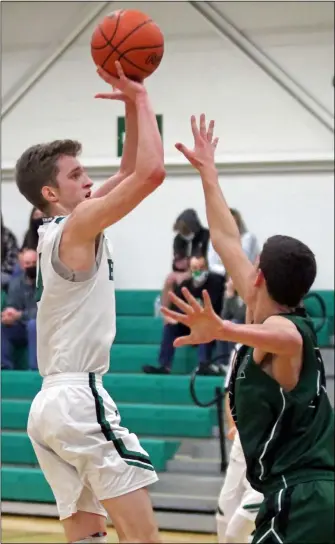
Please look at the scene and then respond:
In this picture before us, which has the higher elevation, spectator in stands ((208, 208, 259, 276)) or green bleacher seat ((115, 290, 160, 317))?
spectator in stands ((208, 208, 259, 276))

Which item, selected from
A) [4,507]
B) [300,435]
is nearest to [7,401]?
[4,507]

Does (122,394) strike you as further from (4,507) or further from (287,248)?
(287,248)

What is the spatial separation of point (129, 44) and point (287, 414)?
1.39 meters

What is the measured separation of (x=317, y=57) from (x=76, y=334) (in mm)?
6977

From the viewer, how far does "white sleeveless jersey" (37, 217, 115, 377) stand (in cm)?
288

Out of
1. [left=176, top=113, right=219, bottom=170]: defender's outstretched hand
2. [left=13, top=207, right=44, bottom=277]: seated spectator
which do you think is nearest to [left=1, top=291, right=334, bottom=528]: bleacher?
[left=13, top=207, right=44, bottom=277]: seated spectator

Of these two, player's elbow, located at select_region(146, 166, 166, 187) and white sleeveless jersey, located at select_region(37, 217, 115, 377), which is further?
white sleeveless jersey, located at select_region(37, 217, 115, 377)

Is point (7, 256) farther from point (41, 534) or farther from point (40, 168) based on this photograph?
point (40, 168)

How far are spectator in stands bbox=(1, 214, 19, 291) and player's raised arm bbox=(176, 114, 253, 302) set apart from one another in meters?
5.28

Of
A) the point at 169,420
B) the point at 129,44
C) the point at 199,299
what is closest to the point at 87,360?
the point at 129,44

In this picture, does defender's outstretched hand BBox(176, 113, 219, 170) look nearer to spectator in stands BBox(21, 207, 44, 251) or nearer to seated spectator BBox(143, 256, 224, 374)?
seated spectator BBox(143, 256, 224, 374)

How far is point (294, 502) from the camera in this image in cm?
237

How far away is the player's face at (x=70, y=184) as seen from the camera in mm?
3084

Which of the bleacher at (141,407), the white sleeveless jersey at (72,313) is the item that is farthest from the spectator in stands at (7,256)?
the white sleeveless jersey at (72,313)
